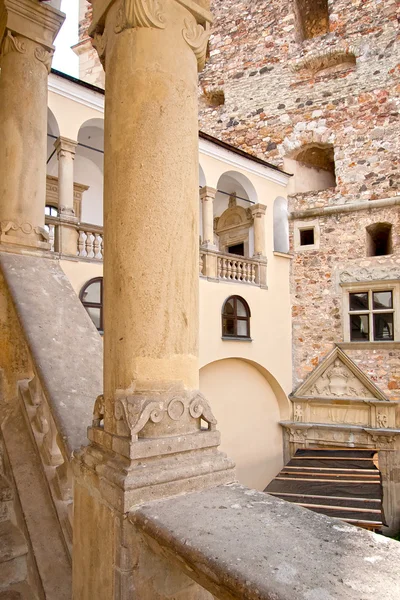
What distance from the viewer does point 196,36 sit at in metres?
1.79

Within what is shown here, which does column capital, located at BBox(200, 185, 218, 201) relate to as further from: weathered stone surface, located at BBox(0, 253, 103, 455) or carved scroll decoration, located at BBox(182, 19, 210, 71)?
carved scroll decoration, located at BBox(182, 19, 210, 71)

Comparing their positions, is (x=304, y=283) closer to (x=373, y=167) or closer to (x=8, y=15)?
(x=373, y=167)

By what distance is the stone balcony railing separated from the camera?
744 centimetres

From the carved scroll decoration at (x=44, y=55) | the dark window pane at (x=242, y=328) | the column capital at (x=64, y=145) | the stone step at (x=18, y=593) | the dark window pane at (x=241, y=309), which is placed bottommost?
the stone step at (x=18, y=593)

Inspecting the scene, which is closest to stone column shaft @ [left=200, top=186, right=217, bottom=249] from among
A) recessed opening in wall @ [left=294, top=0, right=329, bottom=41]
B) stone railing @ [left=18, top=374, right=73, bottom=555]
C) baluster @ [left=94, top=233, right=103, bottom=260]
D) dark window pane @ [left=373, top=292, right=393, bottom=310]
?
baluster @ [left=94, top=233, right=103, bottom=260]

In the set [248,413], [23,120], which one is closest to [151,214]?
[23,120]

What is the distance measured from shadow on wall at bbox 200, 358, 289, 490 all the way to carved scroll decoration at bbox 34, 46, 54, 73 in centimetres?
754

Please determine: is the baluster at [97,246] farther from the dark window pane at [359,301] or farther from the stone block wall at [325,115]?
the dark window pane at [359,301]

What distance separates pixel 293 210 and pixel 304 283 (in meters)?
1.93

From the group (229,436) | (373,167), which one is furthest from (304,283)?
(229,436)

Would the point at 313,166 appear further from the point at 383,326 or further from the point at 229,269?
the point at 383,326

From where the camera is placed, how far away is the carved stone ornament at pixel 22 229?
9.56 feet

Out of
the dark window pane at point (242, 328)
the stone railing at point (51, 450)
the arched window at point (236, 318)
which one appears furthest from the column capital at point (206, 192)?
the stone railing at point (51, 450)

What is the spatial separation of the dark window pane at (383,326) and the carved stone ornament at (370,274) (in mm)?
892
